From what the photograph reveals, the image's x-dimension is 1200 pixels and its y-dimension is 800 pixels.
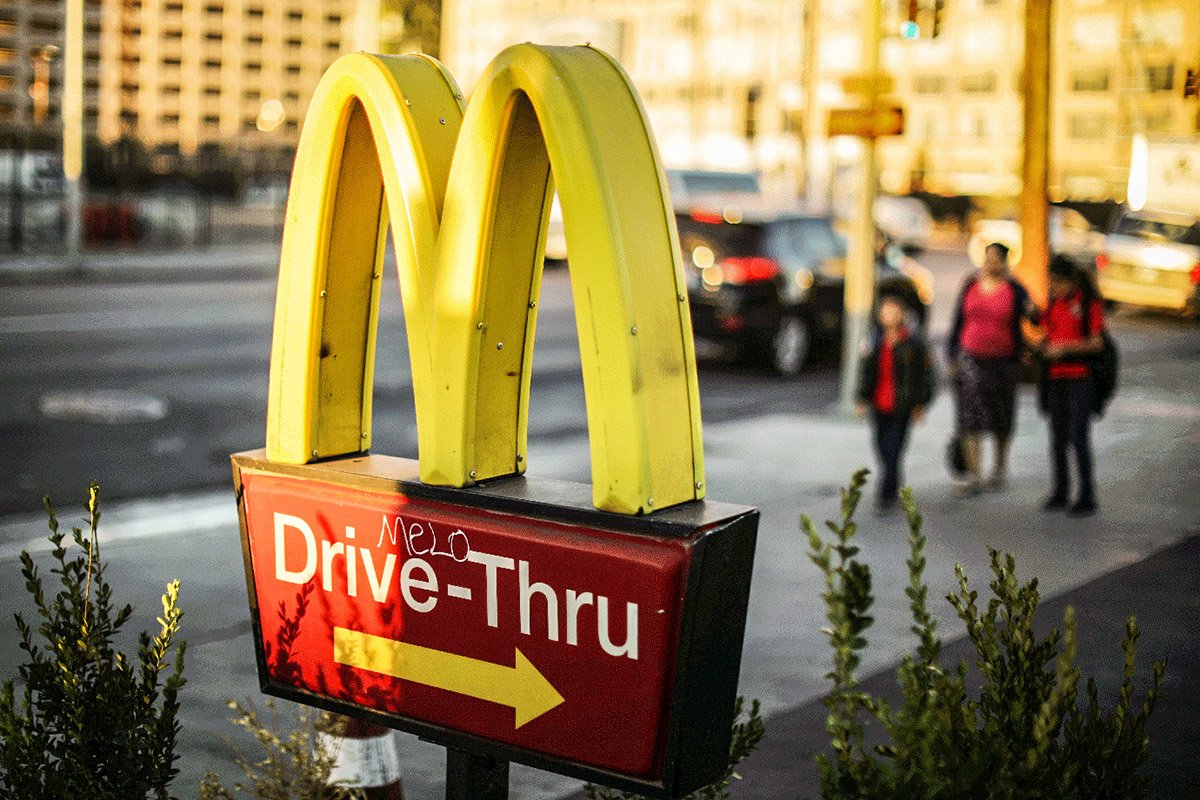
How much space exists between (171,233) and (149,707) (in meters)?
27.2

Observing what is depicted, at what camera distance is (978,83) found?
2835 inches

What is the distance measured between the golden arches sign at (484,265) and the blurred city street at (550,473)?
152cm

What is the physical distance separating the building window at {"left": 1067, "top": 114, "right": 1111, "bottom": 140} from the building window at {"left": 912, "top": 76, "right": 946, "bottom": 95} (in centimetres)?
741

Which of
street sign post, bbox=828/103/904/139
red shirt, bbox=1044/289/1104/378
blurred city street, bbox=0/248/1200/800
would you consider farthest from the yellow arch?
street sign post, bbox=828/103/904/139

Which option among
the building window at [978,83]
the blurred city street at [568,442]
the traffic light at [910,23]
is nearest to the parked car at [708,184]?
the blurred city street at [568,442]

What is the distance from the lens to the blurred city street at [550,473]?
619 centimetres

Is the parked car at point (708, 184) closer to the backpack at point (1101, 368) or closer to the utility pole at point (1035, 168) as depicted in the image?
the utility pole at point (1035, 168)

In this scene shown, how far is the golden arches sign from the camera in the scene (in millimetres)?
2967

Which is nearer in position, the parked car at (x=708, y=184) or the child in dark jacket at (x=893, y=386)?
the child in dark jacket at (x=893, y=386)

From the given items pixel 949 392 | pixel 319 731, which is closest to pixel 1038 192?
pixel 949 392

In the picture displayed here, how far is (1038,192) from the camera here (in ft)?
49.0

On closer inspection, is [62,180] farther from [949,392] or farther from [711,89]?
[711,89]

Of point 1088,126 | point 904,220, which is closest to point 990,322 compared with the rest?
point 904,220

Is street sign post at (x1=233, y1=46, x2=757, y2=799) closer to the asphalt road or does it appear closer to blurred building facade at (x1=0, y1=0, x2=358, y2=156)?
the asphalt road
